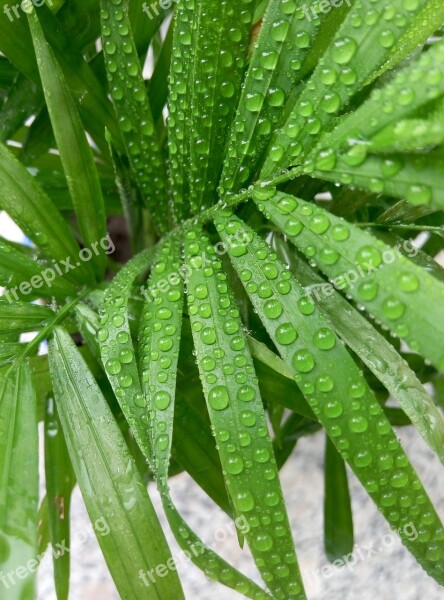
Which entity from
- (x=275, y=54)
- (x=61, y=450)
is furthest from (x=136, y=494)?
(x=275, y=54)

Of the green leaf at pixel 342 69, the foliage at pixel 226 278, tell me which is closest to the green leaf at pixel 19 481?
the foliage at pixel 226 278

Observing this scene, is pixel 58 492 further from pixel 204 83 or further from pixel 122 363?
pixel 204 83

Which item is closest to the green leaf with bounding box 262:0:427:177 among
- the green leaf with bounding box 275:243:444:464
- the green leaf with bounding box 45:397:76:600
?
the green leaf with bounding box 275:243:444:464

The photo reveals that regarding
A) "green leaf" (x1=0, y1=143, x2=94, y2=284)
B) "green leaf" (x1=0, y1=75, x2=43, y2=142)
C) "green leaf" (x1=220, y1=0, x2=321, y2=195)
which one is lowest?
"green leaf" (x1=220, y1=0, x2=321, y2=195)

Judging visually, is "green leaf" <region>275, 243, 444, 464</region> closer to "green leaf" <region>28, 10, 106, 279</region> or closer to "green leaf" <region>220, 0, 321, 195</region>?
"green leaf" <region>220, 0, 321, 195</region>

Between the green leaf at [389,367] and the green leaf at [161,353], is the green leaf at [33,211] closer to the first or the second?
the green leaf at [161,353]

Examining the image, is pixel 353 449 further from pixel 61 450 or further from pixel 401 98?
pixel 61 450
